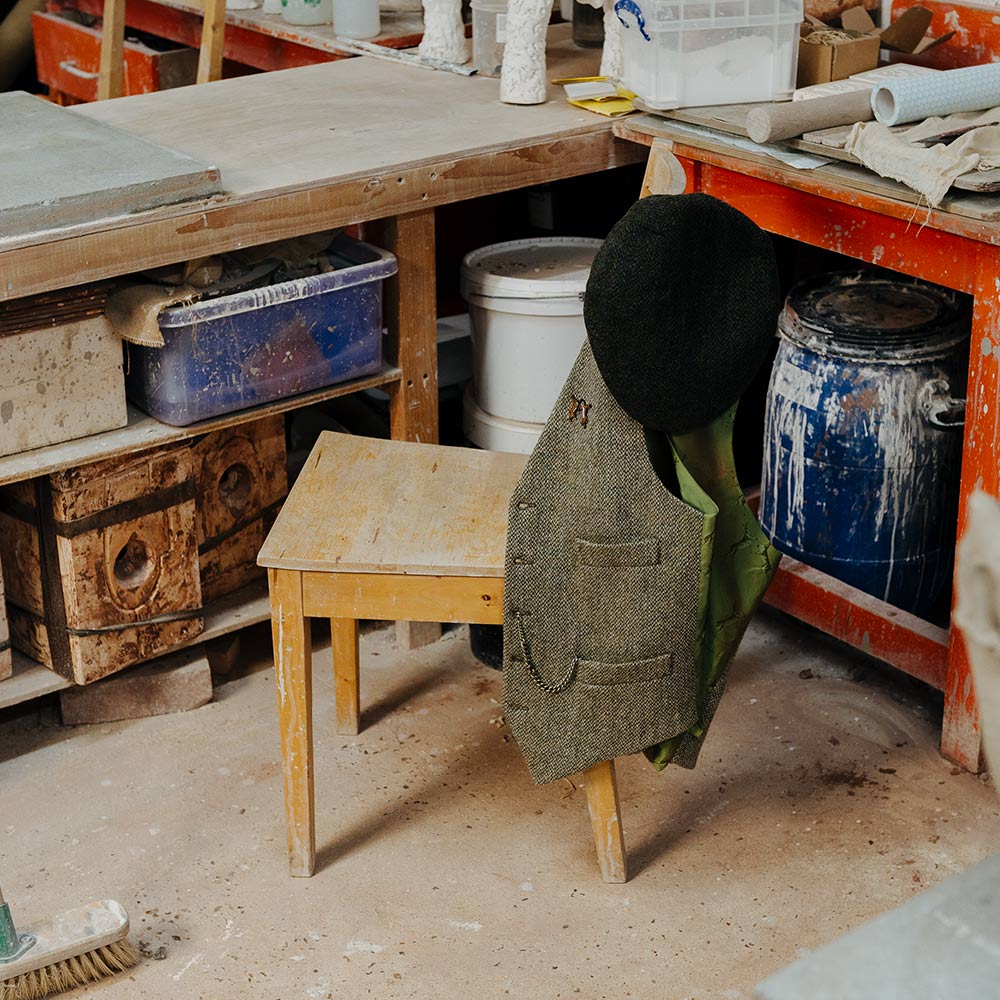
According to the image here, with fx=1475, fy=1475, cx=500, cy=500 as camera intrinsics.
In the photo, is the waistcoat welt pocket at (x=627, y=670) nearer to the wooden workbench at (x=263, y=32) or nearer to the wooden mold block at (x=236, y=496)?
the wooden mold block at (x=236, y=496)

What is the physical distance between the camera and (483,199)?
3631 mm

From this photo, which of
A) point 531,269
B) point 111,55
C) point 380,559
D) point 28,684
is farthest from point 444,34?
point 28,684

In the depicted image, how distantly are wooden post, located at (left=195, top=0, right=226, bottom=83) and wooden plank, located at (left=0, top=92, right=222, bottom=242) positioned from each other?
0.70 m

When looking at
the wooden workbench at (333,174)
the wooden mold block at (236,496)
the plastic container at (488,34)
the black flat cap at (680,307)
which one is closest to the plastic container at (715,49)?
the wooden workbench at (333,174)

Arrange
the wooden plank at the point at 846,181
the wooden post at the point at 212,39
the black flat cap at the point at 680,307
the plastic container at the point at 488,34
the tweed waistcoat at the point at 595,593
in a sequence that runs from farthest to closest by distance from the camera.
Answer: the wooden post at the point at 212,39, the plastic container at the point at 488,34, the wooden plank at the point at 846,181, the tweed waistcoat at the point at 595,593, the black flat cap at the point at 680,307

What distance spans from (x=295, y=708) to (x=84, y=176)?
34.7 inches

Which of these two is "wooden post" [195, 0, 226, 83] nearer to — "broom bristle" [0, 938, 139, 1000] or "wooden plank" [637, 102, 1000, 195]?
"wooden plank" [637, 102, 1000, 195]

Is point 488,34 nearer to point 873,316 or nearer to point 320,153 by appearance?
point 320,153

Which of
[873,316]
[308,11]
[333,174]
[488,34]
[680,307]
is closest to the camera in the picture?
A: [680,307]

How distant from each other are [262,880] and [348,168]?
3.84 ft

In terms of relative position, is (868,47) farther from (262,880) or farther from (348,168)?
(262,880)

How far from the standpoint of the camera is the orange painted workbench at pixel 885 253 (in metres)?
2.20

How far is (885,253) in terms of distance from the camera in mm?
2336

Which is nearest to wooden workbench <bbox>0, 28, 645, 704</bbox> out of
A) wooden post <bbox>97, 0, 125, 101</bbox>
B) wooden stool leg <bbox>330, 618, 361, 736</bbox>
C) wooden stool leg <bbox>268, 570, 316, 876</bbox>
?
wooden stool leg <bbox>330, 618, 361, 736</bbox>
